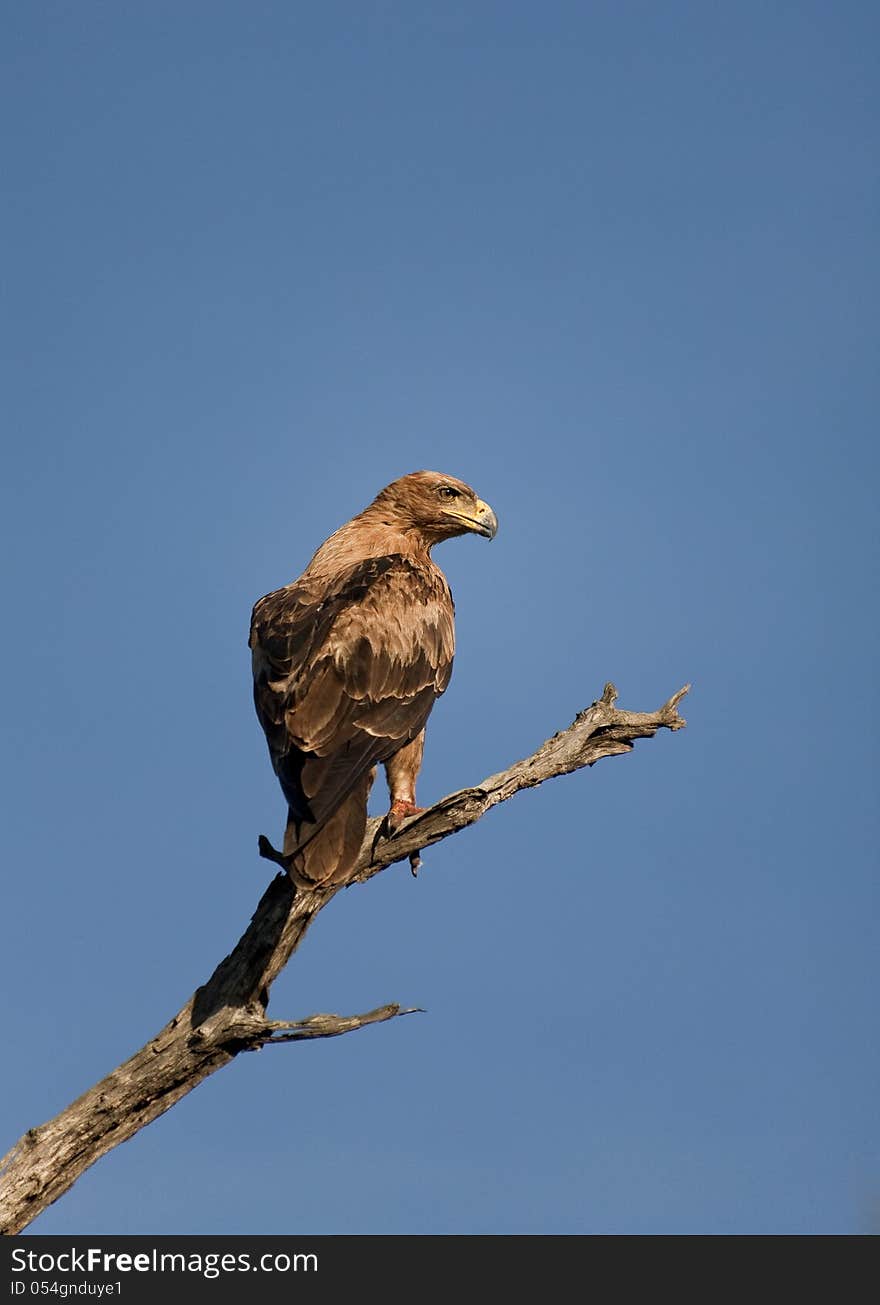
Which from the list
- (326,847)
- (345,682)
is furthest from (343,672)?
(326,847)

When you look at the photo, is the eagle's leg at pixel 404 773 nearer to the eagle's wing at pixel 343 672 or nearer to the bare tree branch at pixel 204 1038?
the eagle's wing at pixel 343 672

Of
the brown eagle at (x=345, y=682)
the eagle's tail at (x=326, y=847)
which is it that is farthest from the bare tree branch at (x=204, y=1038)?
the brown eagle at (x=345, y=682)

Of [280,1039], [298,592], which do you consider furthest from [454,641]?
[280,1039]

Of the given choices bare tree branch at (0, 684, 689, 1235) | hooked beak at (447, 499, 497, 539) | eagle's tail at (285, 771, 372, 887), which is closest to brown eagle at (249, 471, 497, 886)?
eagle's tail at (285, 771, 372, 887)

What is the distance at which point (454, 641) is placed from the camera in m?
11.2

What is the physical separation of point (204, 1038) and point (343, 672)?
252 cm

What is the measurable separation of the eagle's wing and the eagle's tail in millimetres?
21

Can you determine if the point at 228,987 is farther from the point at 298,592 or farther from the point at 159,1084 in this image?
the point at 298,592

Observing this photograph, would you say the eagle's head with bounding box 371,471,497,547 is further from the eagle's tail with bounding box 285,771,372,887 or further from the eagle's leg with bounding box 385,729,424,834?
the eagle's tail with bounding box 285,771,372,887

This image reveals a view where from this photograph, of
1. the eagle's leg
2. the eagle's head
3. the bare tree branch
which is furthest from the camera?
the eagle's head

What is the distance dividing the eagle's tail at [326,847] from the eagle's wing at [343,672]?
21 millimetres

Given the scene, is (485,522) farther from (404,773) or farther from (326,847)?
(326,847)

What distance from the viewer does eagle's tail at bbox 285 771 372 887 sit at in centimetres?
880
